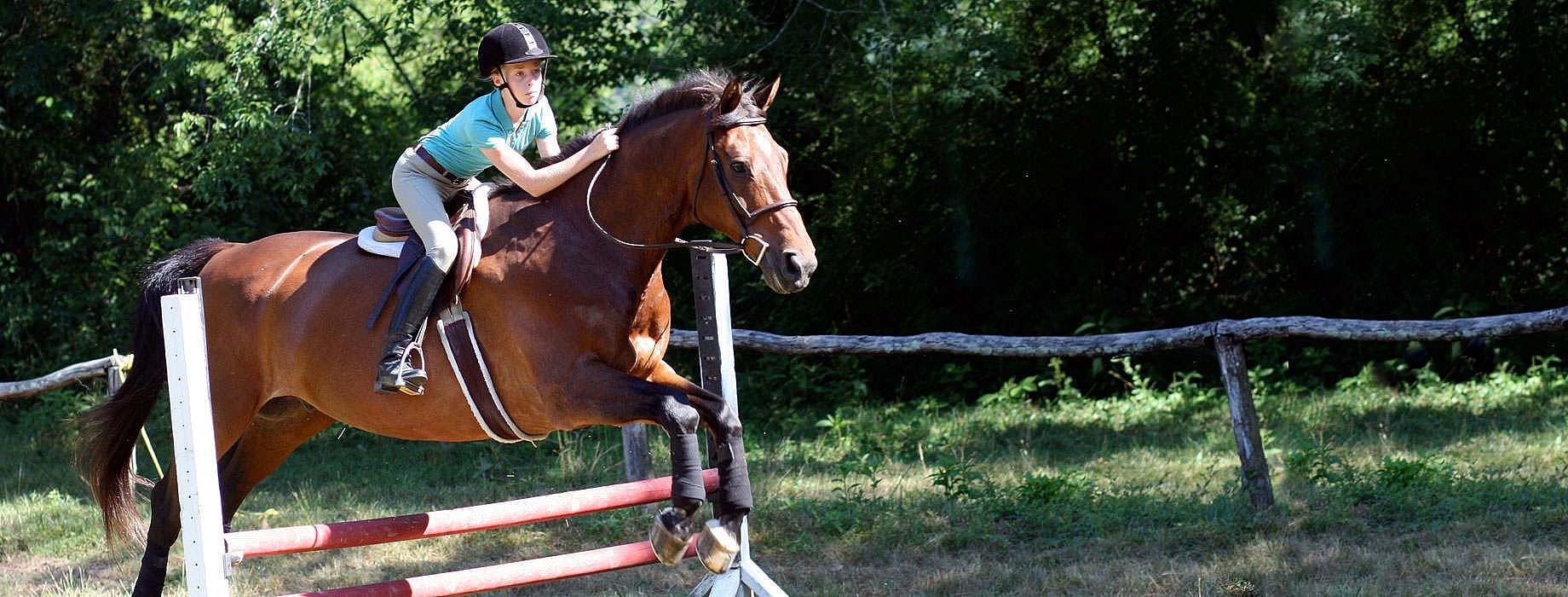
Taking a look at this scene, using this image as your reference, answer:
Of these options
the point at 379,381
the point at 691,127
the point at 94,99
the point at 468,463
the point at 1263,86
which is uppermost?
the point at 94,99

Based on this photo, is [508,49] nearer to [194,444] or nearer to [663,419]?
[663,419]

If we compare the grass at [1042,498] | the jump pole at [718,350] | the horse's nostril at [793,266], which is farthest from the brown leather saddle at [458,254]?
the grass at [1042,498]

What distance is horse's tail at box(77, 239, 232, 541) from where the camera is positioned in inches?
183

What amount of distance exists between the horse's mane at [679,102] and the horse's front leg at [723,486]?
852 mm

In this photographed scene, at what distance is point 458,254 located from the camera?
12.8 feet

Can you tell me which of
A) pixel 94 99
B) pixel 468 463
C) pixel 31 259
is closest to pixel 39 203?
pixel 31 259

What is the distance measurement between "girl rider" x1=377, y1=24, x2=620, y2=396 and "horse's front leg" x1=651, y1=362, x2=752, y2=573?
82cm

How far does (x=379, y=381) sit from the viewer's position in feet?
12.6

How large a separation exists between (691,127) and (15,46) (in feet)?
30.6

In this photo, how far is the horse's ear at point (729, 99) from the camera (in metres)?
3.67

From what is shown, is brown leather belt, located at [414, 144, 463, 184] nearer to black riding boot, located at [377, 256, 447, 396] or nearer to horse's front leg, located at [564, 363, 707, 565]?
black riding boot, located at [377, 256, 447, 396]

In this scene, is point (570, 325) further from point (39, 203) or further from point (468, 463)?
point (39, 203)

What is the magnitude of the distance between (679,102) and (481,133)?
607 mm

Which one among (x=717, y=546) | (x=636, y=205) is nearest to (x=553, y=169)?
(x=636, y=205)
